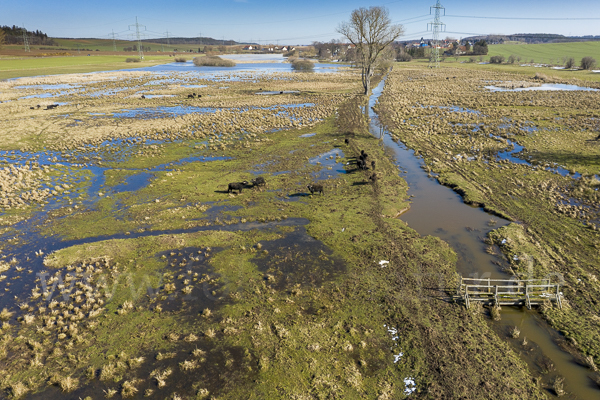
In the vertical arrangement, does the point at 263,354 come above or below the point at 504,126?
below

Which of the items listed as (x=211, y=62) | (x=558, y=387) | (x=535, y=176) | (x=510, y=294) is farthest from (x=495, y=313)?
(x=211, y=62)

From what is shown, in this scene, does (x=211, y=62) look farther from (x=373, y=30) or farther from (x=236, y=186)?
(x=236, y=186)

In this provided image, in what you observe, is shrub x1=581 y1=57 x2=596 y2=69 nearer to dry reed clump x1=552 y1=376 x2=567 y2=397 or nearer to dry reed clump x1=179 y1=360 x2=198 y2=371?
dry reed clump x1=552 y1=376 x2=567 y2=397

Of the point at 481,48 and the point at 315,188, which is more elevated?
the point at 481,48

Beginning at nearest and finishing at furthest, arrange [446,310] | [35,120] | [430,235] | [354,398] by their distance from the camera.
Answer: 1. [354,398]
2. [446,310]
3. [430,235]
4. [35,120]

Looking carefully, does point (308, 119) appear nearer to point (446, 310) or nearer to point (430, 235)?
point (430, 235)

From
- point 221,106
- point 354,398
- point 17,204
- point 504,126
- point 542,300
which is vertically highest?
point 221,106

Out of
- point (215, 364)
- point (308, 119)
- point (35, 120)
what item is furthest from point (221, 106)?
point (215, 364)

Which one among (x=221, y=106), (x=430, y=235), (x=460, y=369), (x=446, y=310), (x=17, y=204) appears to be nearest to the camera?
(x=460, y=369)
